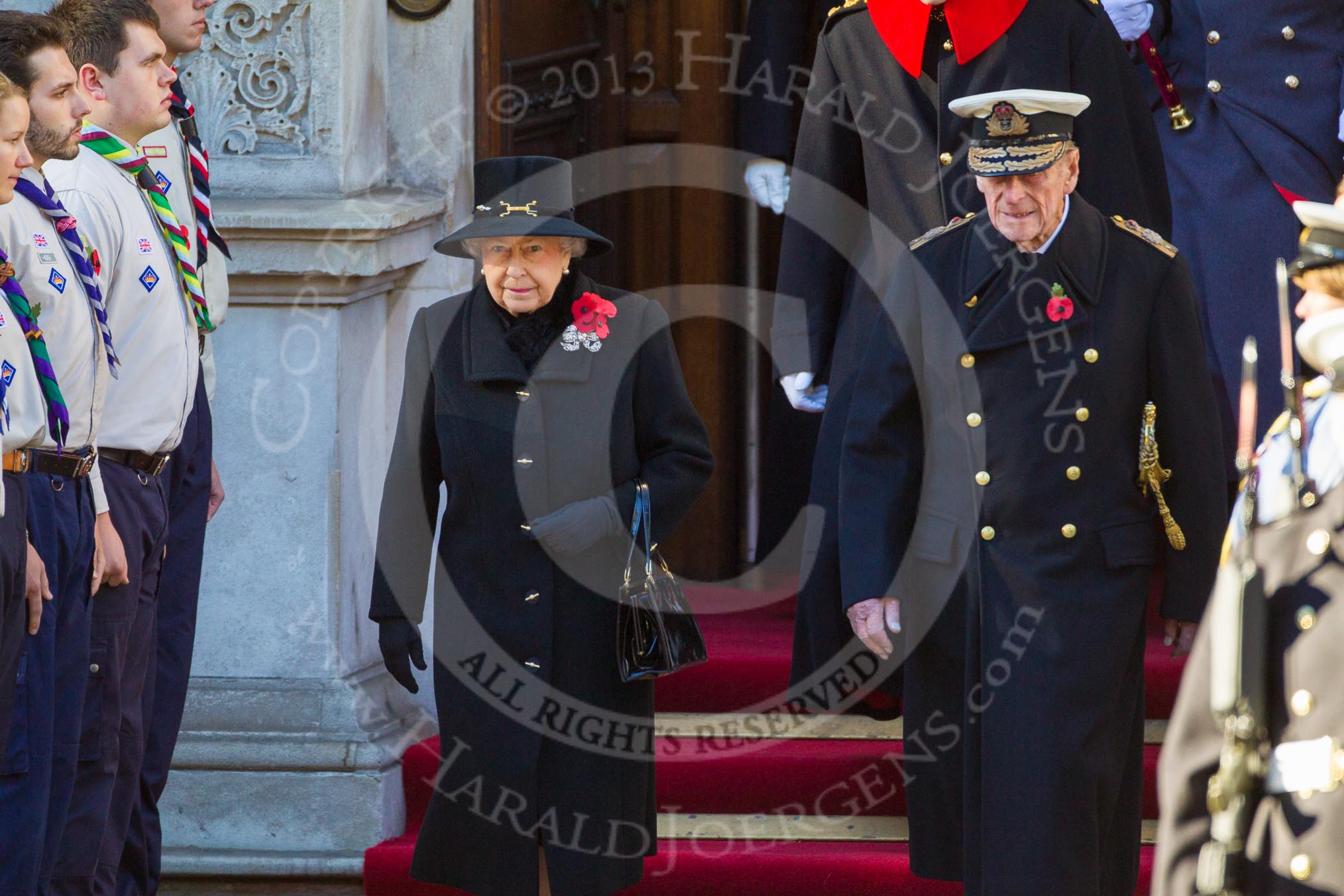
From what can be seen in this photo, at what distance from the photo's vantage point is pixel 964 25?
442cm

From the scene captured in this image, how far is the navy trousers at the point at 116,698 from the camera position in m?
4.04

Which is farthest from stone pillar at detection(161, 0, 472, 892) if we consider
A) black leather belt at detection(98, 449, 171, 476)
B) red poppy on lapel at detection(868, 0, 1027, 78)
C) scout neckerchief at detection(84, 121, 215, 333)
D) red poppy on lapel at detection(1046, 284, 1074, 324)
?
red poppy on lapel at detection(1046, 284, 1074, 324)

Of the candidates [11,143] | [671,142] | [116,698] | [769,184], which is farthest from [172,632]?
[671,142]

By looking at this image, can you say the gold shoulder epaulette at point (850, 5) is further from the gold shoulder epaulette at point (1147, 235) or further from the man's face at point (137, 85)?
the man's face at point (137, 85)

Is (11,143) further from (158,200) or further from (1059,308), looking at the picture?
(1059,308)

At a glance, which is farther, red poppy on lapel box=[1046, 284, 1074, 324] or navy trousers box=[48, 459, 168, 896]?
navy trousers box=[48, 459, 168, 896]

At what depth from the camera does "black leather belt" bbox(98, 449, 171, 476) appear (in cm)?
418

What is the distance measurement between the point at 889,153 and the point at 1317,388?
6.66 ft

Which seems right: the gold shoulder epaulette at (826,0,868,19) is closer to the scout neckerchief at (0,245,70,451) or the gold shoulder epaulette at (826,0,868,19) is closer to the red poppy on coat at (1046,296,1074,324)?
the red poppy on coat at (1046,296,1074,324)

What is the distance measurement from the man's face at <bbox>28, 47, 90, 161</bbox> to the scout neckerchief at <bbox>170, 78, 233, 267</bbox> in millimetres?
786

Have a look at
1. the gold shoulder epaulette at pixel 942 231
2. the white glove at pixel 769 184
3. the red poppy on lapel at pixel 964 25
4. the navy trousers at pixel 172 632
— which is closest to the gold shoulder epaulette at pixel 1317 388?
the gold shoulder epaulette at pixel 942 231

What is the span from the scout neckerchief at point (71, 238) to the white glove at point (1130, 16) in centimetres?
271

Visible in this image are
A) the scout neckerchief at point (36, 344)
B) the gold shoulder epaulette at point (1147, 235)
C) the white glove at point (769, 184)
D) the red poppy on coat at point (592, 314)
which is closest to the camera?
the scout neckerchief at point (36, 344)

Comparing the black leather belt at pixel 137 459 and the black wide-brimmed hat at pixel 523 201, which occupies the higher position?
the black wide-brimmed hat at pixel 523 201
